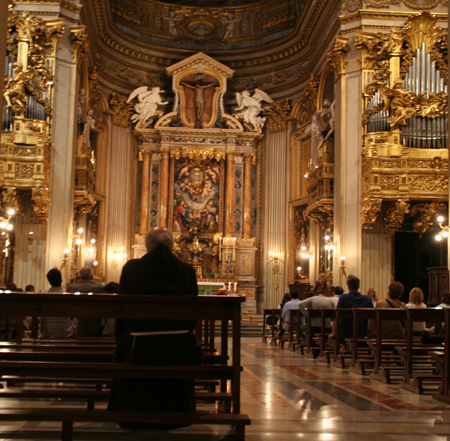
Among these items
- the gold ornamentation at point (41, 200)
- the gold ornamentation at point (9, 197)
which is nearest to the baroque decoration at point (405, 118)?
the gold ornamentation at point (41, 200)

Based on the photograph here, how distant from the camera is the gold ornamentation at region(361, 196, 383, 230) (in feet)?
56.2

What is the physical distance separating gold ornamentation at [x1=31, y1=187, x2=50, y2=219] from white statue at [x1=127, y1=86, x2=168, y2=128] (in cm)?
953

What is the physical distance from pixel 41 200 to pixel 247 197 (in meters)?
11.0

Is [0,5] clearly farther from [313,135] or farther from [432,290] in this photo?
[313,135]

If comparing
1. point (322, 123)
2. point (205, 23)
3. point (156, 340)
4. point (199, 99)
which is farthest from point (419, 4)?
point (156, 340)

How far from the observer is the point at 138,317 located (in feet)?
13.7

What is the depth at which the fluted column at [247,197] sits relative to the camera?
2608 cm

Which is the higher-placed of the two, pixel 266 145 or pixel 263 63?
pixel 263 63

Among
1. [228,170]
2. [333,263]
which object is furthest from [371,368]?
[228,170]

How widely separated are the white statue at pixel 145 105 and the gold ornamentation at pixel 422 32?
11.2 meters

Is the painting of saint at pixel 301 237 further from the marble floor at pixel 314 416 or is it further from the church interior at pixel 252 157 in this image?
the marble floor at pixel 314 416

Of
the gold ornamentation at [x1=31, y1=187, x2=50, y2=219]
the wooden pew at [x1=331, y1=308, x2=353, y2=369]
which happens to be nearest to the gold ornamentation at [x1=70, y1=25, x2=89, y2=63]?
the gold ornamentation at [x1=31, y1=187, x2=50, y2=219]

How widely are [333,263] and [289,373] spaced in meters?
11.0

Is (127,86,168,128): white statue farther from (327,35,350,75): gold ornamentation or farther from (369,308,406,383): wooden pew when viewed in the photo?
(369,308,406,383): wooden pew
